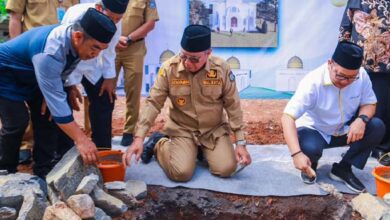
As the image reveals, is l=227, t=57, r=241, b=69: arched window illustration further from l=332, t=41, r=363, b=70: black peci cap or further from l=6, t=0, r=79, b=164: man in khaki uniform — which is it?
l=332, t=41, r=363, b=70: black peci cap

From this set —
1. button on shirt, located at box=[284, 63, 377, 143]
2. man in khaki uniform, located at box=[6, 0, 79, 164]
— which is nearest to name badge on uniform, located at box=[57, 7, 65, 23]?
man in khaki uniform, located at box=[6, 0, 79, 164]

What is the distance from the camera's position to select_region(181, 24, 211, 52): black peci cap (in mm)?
3616

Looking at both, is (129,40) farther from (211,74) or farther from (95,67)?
(211,74)

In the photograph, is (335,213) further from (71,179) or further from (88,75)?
(88,75)

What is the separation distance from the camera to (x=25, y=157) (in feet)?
13.9

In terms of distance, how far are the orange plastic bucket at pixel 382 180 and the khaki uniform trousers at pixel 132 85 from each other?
90.4 inches

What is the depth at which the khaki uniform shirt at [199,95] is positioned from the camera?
3.93m

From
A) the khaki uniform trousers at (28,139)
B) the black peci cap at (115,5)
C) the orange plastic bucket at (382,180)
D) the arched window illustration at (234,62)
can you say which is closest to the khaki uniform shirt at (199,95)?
the black peci cap at (115,5)

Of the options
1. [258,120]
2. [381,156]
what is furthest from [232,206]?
[258,120]

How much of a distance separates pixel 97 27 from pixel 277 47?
3088 millimetres

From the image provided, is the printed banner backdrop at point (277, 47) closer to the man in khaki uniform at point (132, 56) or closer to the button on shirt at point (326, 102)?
the man in khaki uniform at point (132, 56)

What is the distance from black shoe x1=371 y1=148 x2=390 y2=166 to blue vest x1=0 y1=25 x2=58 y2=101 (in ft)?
9.29

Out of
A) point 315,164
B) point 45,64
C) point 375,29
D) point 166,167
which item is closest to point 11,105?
point 45,64

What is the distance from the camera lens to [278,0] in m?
5.52
